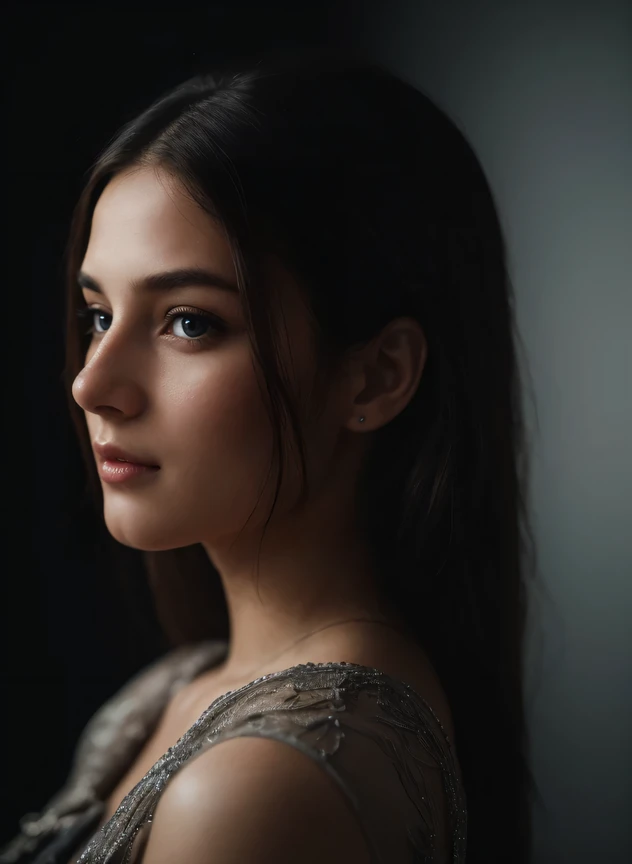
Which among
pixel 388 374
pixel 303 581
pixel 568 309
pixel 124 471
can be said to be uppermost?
pixel 568 309

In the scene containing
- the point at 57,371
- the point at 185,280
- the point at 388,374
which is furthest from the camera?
the point at 57,371

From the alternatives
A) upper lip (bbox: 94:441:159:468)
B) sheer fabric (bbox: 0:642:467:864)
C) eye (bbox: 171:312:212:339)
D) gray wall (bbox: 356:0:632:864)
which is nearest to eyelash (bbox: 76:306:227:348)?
eye (bbox: 171:312:212:339)

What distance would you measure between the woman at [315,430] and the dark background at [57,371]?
430mm

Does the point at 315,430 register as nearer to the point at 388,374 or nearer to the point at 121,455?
the point at 388,374

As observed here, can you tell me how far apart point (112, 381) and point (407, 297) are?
33cm

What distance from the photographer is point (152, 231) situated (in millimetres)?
883

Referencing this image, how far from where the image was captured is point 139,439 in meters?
0.91

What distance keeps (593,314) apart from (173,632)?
33.1 inches

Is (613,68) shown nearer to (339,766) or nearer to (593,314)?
(593,314)

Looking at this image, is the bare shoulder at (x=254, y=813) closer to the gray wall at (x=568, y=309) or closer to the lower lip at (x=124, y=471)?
the lower lip at (x=124, y=471)

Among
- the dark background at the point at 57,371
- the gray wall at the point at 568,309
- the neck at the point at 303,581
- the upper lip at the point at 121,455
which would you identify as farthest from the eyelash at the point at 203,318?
the gray wall at the point at 568,309

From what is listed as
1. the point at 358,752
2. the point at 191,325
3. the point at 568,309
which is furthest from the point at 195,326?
the point at 568,309

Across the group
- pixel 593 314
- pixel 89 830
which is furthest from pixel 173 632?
pixel 593 314

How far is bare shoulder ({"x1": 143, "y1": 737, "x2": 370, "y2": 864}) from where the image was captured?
2.29 ft
